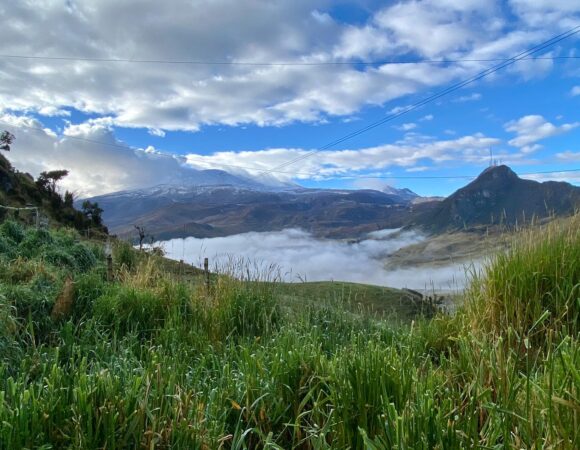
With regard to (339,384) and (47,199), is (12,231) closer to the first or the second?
(339,384)

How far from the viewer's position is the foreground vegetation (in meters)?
2.13

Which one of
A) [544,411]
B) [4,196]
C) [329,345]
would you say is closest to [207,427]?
[544,411]

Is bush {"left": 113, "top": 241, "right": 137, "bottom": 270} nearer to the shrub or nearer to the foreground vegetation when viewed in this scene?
the shrub

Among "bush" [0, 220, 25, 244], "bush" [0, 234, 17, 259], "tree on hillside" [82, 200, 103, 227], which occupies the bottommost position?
"bush" [0, 234, 17, 259]

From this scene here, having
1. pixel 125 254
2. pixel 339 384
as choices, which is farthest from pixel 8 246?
pixel 339 384

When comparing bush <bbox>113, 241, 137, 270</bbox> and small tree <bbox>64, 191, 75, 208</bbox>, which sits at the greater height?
small tree <bbox>64, 191, 75, 208</bbox>

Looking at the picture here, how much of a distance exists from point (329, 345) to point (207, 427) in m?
2.16

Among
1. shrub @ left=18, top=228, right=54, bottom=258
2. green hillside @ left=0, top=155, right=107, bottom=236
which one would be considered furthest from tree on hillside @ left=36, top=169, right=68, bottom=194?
shrub @ left=18, top=228, right=54, bottom=258

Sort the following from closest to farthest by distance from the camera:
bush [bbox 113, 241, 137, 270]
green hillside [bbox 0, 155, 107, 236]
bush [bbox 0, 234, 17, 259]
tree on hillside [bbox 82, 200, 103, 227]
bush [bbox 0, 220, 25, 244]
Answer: bush [bbox 0, 234, 17, 259] < bush [bbox 0, 220, 25, 244] < bush [bbox 113, 241, 137, 270] < green hillside [bbox 0, 155, 107, 236] < tree on hillside [bbox 82, 200, 103, 227]

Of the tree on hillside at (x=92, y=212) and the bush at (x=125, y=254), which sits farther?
the tree on hillside at (x=92, y=212)

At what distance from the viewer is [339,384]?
9.12ft

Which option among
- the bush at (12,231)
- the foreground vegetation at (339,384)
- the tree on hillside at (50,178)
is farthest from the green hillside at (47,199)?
the foreground vegetation at (339,384)

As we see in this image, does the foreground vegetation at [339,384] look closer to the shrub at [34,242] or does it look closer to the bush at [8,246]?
the bush at [8,246]

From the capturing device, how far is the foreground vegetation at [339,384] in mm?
2129
